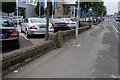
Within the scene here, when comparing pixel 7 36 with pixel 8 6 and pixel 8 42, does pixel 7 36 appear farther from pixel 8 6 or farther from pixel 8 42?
pixel 8 6

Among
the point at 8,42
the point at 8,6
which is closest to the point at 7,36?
the point at 8,42

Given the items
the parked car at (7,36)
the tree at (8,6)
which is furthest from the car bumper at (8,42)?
the tree at (8,6)

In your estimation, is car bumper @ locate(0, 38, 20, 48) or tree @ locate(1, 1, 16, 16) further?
tree @ locate(1, 1, 16, 16)

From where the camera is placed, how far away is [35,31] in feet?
60.2

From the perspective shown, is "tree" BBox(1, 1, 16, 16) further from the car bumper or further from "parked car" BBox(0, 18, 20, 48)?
the car bumper

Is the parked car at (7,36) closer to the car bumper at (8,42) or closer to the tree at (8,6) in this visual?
the car bumper at (8,42)

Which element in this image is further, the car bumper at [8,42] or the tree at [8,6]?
the tree at [8,6]

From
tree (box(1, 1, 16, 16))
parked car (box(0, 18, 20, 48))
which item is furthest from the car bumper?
tree (box(1, 1, 16, 16))

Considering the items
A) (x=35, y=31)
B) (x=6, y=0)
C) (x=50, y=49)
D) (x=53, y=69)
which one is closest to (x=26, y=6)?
(x=6, y=0)

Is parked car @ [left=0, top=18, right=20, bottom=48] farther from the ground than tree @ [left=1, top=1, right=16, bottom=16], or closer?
closer

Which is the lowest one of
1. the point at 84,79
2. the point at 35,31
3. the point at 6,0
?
the point at 84,79

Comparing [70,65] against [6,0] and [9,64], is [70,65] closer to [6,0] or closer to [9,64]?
[9,64]

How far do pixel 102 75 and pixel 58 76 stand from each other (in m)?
1.35

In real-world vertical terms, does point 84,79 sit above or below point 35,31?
below
